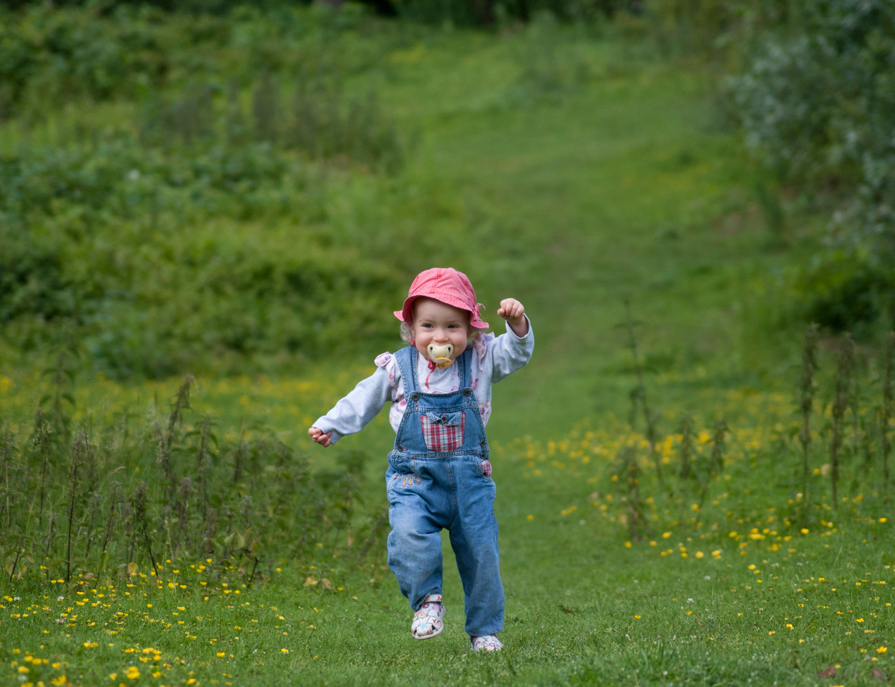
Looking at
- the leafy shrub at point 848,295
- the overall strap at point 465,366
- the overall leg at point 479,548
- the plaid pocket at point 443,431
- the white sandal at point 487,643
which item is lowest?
the white sandal at point 487,643

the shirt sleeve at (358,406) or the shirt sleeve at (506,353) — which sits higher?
the shirt sleeve at (506,353)

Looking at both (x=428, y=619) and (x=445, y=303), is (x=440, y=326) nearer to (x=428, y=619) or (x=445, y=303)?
(x=445, y=303)

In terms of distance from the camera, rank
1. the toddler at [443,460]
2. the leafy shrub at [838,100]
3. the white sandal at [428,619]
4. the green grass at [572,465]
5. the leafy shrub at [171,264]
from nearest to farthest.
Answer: the green grass at [572,465] → the white sandal at [428,619] → the toddler at [443,460] → the leafy shrub at [838,100] → the leafy shrub at [171,264]

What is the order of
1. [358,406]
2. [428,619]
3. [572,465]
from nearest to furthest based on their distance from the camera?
[428,619], [358,406], [572,465]

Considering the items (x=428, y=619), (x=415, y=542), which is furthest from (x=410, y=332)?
(x=428, y=619)

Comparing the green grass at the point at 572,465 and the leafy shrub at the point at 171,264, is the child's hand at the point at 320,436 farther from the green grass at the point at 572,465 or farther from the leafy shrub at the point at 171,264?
the leafy shrub at the point at 171,264

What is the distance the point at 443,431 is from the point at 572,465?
4.95 meters

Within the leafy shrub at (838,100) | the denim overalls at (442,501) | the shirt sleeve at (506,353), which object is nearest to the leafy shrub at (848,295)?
the leafy shrub at (838,100)

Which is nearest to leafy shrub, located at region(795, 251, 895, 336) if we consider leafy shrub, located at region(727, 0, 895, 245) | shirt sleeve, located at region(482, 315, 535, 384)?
leafy shrub, located at region(727, 0, 895, 245)

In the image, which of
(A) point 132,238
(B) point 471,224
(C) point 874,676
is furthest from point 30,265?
(C) point 874,676

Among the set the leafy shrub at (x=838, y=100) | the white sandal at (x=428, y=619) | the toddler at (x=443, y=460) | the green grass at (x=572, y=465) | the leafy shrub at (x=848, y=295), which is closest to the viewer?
the green grass at (x=572, y=465)

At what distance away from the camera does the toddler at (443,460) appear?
395 centimetres

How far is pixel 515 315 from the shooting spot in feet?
12.9

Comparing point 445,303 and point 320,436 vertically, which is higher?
point 445,303
